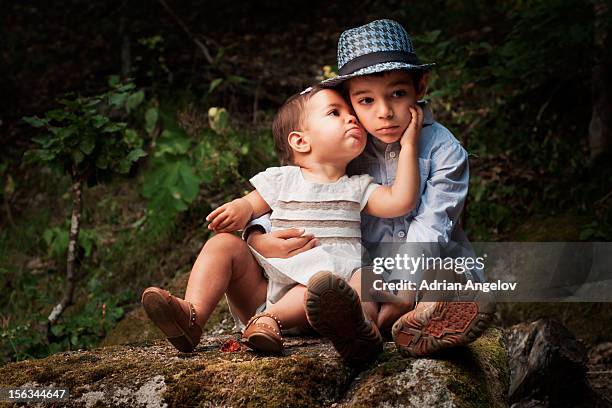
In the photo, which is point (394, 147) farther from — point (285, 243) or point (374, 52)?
point (285, 243)

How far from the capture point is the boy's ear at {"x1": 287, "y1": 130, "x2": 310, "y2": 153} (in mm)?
3096

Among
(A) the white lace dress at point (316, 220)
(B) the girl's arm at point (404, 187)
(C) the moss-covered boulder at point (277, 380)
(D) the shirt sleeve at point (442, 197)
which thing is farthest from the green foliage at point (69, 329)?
(D) the shirt sleeve at point (442, 197)

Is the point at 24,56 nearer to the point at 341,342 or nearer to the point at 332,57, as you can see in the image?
the point at 332,57

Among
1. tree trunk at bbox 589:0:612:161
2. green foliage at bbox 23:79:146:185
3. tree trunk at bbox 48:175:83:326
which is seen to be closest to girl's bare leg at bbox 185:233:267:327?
green foliage at bbox 23:79:146:185

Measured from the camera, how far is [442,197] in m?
3.03

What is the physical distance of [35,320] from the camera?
17.0ft

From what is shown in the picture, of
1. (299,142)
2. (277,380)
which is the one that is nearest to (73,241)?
(299,142)

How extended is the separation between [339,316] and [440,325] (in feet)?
1.02

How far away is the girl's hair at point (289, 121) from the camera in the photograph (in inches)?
123

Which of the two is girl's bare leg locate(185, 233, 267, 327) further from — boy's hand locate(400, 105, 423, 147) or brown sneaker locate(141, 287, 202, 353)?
boy's hand locate(400, 105, 423, 147)

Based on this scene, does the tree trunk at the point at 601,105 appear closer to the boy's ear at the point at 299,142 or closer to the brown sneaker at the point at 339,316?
the boy's ear at the point at 299,142

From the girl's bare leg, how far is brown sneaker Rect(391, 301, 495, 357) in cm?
65

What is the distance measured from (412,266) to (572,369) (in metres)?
1.36

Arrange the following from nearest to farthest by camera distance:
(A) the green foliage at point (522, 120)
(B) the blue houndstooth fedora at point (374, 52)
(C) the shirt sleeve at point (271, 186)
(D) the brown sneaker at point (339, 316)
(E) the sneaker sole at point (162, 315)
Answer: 1. (D) the brown sneaker at point (339, 316)
2. (E) the sneaker sole at point (162, 315)
3. (B) the blue houndstooth fedora at point (374, 52)
4. (C) the shirt sleeve at point (271, 186)
5. (A) the green foliage at point (522, 120)
